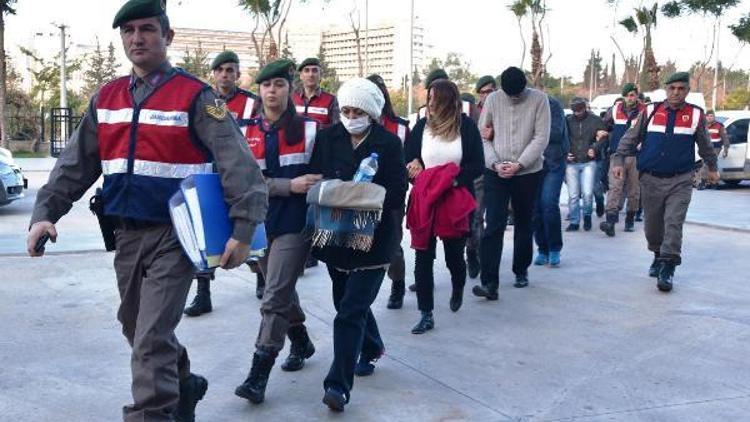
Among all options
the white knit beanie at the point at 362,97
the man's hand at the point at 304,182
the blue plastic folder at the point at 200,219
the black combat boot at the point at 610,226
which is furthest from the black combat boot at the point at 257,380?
the black combat boot at the point at 610,226

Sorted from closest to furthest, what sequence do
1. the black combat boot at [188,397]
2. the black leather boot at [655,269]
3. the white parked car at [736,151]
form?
1. the black combat boot at [188,397]
2. the black leather boot at [655,269]
3. the white parked car at [736,151]

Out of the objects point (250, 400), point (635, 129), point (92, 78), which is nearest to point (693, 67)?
point (92, 78)

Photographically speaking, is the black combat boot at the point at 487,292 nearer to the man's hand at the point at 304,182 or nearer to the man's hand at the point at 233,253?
the man's hand at the point at 304,182

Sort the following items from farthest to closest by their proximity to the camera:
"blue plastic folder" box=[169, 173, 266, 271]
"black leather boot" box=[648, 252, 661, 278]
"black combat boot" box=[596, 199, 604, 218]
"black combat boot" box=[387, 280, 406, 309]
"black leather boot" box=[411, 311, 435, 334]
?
"black combat boot" box=[596, 199, 604, 218], "black leather boot" box=[648, 252, 661, 278], "black combat boot" box=[387, 280, 406, 309], "black leather boot" box=[411, 311, 435, 334], "blue plastic folder" box=[169, 173, 266, 271]

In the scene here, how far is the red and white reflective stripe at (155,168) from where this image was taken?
3.46 meters

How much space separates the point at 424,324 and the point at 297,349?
118 cm

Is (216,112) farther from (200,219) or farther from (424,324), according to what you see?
(424,324)

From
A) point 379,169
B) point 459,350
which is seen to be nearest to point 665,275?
point 459,350

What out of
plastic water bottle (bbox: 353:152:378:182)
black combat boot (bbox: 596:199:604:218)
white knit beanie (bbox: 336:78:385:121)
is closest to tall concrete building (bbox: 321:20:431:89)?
black combat boot (bbox: 596:199:604:218)

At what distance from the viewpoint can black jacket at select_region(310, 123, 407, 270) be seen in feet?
14.7

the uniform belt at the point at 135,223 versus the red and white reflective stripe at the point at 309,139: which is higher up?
the red and white reflective stripe at the point at 309,139

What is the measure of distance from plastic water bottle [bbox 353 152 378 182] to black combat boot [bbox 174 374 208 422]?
4.17 ft

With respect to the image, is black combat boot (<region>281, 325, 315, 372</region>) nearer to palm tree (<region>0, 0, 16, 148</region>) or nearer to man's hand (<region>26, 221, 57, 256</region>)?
man's hand (<region>26, 221, 57, 256</region>)

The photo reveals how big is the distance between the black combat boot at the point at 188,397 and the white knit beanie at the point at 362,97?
63.0 inches
